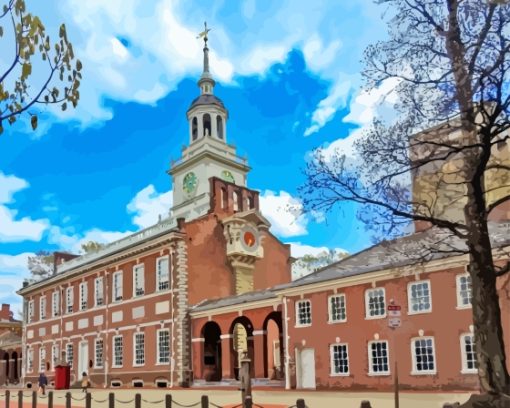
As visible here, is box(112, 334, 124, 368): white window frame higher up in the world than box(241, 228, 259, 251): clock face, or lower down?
lower down

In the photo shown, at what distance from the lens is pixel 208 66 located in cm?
6316

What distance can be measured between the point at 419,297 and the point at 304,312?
590 centimetres

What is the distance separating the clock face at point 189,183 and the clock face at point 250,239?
1718 centimetres

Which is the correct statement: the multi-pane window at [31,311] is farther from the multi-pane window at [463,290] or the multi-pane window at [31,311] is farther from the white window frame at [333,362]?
the multi-pane window at [463,290]

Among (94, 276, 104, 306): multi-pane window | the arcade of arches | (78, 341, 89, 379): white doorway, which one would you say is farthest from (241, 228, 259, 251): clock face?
(78, 341, 89, 379): white doorway

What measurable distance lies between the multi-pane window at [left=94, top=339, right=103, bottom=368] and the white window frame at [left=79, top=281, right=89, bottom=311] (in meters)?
3.23

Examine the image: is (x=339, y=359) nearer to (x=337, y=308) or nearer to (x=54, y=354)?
(x=337, y=308)

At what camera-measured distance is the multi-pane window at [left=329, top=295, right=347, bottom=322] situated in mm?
27734

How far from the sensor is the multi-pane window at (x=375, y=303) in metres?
26.4

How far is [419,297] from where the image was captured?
998 inches

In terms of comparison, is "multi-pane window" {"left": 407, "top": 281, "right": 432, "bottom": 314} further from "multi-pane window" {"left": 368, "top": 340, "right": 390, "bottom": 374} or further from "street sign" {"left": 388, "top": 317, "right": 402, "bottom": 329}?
"street sign" {"left": 388, "top": 317, "right": 402, "bottom": 329}

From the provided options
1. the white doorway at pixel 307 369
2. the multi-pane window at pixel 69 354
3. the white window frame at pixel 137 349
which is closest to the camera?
the white doorway at pixel 307 369

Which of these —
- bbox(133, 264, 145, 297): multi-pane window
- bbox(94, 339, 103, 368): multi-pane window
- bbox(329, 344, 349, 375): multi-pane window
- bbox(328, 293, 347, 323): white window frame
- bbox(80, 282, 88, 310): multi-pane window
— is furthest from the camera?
bbox(80, 282, 88, 310): multi-pane window

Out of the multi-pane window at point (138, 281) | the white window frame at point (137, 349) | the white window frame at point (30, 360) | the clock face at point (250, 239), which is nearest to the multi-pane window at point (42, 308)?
the white window frame at point (30, 360)
